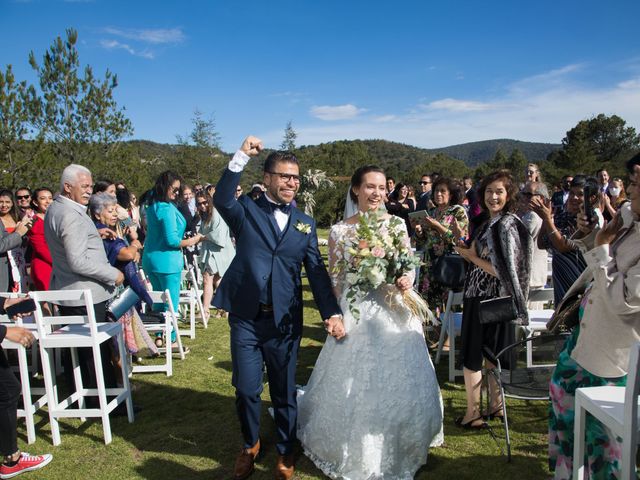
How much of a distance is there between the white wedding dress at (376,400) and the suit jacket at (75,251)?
2250mm

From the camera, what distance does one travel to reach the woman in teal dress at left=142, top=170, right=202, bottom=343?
6316mm

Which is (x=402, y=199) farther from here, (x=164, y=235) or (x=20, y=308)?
(x=20, y=308)

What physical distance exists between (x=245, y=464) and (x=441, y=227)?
3894mm

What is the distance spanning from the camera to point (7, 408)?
3.42m

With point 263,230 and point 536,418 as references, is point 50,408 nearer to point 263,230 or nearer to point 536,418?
point 263,230

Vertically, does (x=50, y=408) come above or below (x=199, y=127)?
below

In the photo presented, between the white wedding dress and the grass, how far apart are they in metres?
0.27

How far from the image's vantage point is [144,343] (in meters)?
5.54

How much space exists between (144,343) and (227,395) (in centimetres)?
123

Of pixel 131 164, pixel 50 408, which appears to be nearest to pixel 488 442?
pixel 50 408

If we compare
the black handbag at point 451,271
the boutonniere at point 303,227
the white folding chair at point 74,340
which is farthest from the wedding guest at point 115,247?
the black handbag at point 451,271

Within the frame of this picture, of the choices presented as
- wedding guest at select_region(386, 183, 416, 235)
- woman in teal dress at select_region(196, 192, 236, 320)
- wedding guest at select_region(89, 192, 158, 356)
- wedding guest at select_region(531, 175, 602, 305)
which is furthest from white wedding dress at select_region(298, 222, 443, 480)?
wedding guest at select_region(386, 183, 416, 235)

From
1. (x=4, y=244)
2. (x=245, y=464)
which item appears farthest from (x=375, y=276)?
(x=4, y=244)

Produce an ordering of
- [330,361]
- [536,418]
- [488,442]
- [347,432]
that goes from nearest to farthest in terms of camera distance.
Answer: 1. [347,432]
2. [330,361]
3. [488,442]
4. [536,418]
